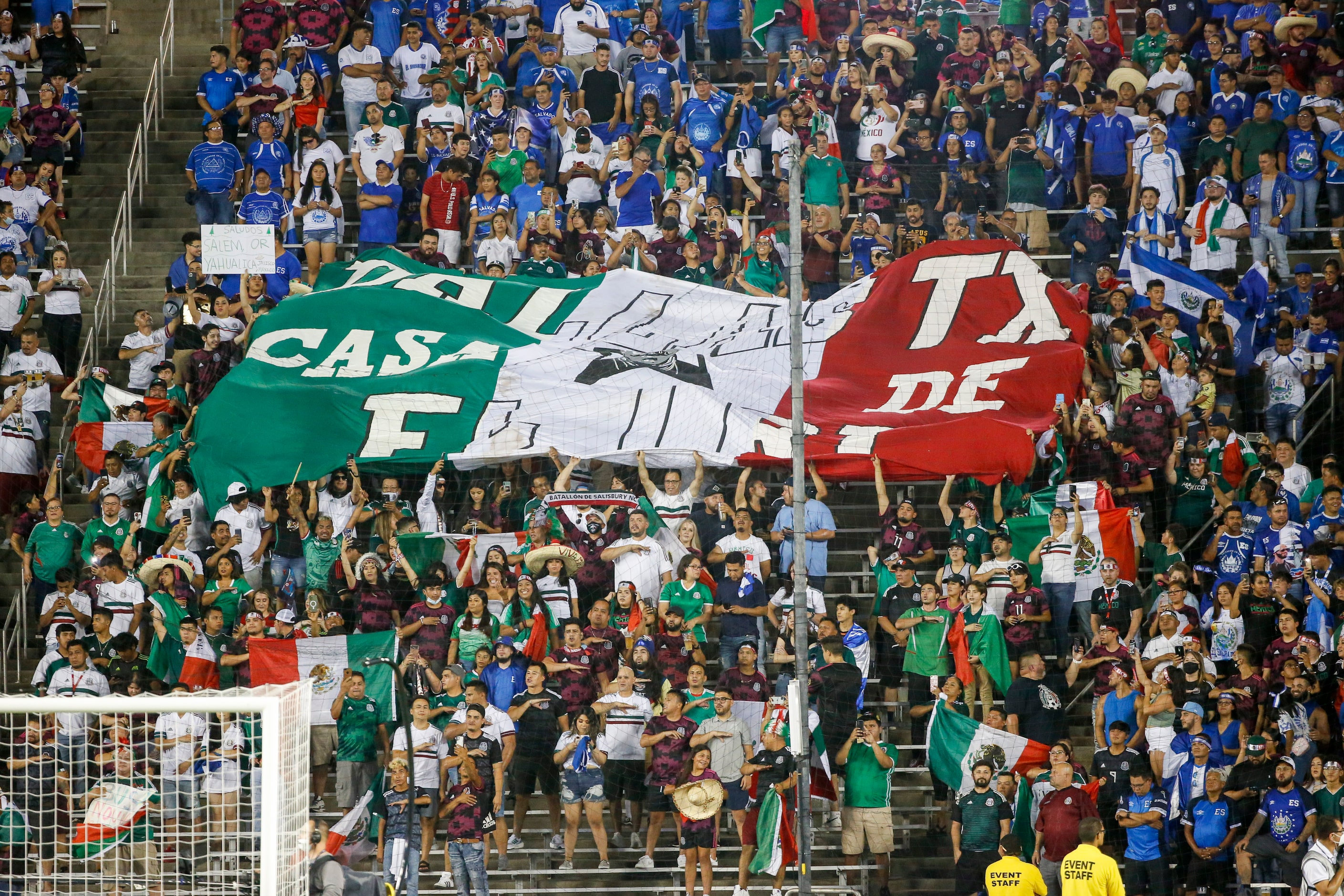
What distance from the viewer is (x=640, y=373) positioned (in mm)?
15820

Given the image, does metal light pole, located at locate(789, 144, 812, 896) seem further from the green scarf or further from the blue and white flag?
the green scarf

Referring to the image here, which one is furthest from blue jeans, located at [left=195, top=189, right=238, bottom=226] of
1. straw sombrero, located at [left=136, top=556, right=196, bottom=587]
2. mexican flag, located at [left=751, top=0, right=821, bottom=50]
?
mexican flag, located at [left=751, top=0, right=821, bottom=50]

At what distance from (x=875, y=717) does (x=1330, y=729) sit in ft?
11.3

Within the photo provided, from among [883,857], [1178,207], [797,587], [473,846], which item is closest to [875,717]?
[883,857]

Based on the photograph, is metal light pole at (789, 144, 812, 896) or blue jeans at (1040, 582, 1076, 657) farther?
blue jeans at (1040, 582, 1076, 657)

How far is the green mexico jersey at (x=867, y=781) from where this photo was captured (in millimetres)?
13195

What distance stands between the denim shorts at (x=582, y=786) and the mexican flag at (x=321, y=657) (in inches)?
63.2

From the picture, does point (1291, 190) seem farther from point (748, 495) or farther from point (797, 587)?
point (797, 587)

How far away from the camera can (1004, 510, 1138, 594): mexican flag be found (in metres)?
14.3

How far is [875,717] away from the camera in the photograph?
13.2 m

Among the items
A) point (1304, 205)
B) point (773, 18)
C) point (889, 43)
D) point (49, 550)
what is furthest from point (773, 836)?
point (773, 18)

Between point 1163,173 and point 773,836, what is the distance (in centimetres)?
800

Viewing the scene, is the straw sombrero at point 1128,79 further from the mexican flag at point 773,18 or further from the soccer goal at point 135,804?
the soccer goal at point 135,804

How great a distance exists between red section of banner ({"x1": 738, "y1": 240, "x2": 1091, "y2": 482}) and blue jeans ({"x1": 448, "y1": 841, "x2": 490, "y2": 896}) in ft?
12.5
